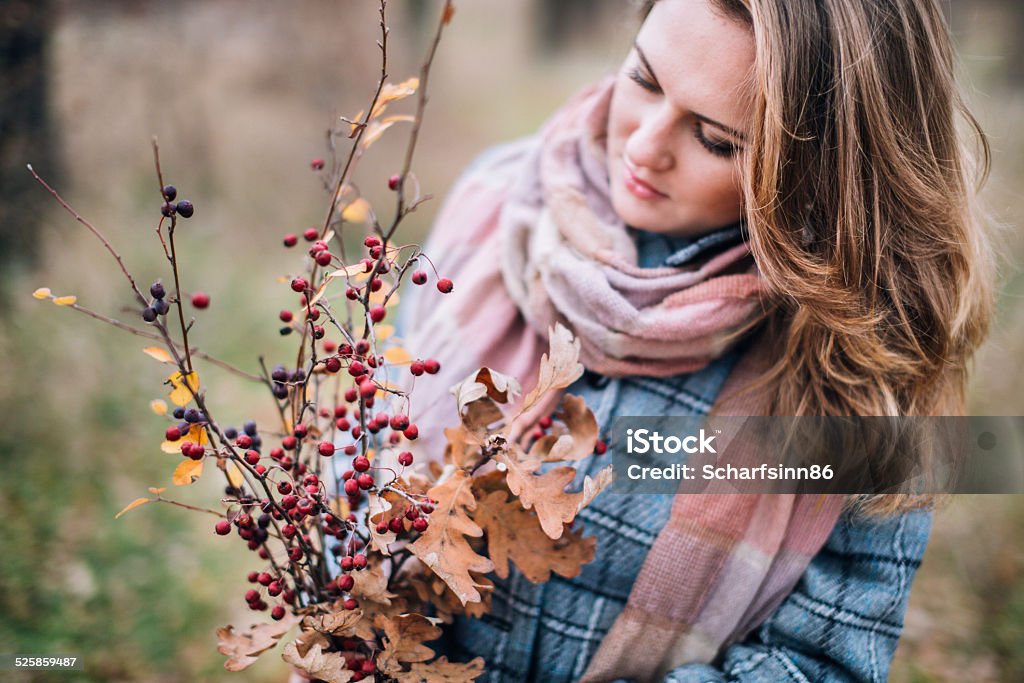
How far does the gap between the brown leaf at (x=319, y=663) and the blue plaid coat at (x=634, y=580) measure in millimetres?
461

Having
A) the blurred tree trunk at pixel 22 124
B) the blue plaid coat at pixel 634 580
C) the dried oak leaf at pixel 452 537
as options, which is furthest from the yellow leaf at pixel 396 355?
the blurred tree trunk at pixel 22 124

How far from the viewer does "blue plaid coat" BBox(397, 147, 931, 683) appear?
1.27 meters

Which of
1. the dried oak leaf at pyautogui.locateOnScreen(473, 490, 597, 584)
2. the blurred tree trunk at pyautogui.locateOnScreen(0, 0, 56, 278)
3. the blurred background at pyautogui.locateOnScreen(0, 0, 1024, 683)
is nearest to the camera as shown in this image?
the dried oak leaf at pyautogui.locateOnScreen(473, 490, 597, 584)

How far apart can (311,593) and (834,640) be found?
35.7 inches

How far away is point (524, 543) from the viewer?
1.08 m

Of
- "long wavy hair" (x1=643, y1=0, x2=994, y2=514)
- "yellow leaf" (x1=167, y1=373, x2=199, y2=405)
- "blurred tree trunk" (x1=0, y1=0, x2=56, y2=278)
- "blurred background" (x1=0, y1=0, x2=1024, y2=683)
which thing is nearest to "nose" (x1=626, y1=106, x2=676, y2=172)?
"long wavy hair" (x1=643, y1=0, x2=994, y2=514)

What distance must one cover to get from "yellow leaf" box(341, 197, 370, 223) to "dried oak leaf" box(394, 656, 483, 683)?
0.66 meters

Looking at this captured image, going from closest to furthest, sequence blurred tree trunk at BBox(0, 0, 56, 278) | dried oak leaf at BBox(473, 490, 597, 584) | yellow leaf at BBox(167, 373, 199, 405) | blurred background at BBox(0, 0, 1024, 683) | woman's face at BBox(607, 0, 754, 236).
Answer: yellow leaf at BBox(167, 373, 199, 405) < dried oak leaf at BBox(473, 490, 597, 584) < woman's face at BBox(607, 0, 754, 236) < blurred background at BBox(0, 0, 1024, 683) < blurred tree trunk at BBox(0, 0, 56, 278)

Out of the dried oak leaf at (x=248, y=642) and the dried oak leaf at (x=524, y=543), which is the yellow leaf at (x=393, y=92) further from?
the dried oak leaf at (x=248, y=642)

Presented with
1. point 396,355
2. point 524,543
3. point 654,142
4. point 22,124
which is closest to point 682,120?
point 654,142

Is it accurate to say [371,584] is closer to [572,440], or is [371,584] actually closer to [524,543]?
[524,543]

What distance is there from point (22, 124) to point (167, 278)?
0.83 meters

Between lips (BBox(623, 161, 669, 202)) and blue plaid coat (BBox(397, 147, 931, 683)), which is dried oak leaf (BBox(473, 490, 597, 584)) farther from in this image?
lips (BBox(623, 161, 669, 202))

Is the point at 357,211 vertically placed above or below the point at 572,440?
above
